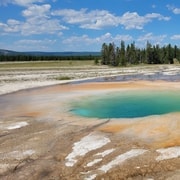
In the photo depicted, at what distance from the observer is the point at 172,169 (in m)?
9.48

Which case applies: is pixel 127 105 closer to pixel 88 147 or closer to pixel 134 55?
pixel 88 147

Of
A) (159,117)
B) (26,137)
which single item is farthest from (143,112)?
(26,137)

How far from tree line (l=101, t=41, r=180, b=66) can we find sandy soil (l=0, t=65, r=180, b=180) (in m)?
83.9

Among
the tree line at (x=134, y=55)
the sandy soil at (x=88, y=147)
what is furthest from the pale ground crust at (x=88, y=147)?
the tree line at (x=134, y=55)

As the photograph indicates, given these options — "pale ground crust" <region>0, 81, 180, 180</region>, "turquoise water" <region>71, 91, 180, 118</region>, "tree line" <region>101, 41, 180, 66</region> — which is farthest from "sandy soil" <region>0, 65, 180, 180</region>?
"tree line" <region>101, 41, 180, 66</region>

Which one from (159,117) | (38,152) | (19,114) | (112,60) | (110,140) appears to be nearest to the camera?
(38,152)

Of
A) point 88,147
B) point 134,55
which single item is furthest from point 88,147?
point 134,55

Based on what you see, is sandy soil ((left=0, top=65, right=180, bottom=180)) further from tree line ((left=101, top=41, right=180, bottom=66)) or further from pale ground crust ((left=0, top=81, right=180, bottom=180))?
tree line ((left=101, top=41, right=180, bottom=66))

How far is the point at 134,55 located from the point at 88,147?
98524mm

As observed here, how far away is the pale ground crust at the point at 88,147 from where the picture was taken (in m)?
9.63

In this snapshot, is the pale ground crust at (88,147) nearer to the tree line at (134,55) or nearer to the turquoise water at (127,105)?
the turquoise water at (127,105)

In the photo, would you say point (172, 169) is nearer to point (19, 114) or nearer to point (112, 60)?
point (19, 114)

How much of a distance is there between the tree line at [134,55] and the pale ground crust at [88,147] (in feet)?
275

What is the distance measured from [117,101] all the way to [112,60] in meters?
77.9
